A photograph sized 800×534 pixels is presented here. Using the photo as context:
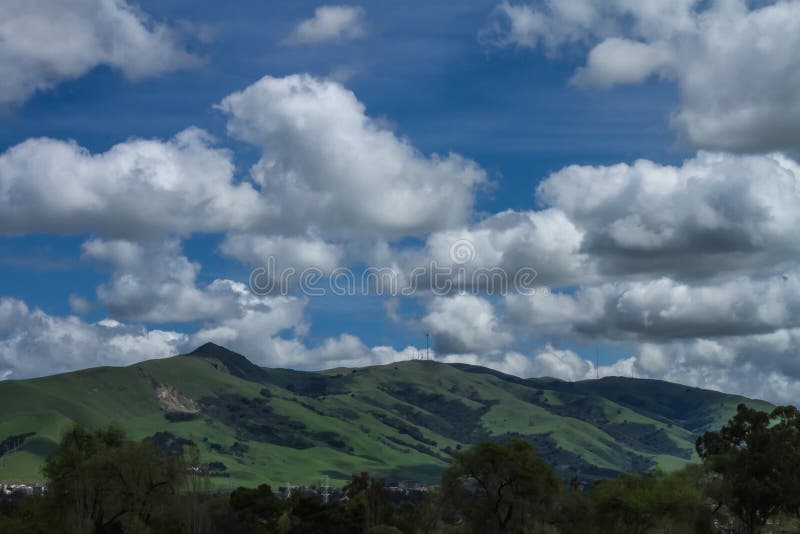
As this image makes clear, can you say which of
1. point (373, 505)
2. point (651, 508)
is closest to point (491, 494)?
point (651, 508)

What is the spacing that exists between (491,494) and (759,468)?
3774 centimetres

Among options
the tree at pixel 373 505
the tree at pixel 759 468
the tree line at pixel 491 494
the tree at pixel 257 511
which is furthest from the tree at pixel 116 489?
the tree at pixel 759 468

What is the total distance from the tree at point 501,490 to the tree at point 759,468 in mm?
26407

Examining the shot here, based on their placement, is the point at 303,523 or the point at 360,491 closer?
the point at 303,523

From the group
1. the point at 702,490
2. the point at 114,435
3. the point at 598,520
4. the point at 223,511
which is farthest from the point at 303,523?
the point at 702,490

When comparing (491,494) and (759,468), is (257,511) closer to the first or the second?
(491,494)

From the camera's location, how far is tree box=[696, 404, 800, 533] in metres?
125

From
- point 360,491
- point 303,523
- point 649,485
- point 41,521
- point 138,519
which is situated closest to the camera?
point 138,519

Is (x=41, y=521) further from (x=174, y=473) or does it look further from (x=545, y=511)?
(x=545, y=511)

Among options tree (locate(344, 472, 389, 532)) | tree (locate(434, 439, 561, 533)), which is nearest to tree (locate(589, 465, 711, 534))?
tree (locate(434, 439, 561, 533))

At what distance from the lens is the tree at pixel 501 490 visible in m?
116

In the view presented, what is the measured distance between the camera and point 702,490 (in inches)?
5089

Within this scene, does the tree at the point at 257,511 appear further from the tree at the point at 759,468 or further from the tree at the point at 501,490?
the tree at the point at 759,468

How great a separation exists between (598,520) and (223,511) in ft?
195
